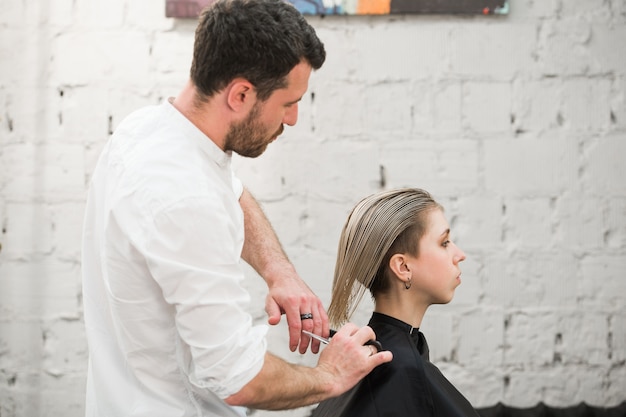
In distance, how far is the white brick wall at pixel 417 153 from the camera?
266 cm

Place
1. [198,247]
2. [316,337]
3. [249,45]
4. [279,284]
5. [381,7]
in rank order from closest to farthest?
[198,247]
[249,45]
[316,337]
[279,284]
[381,7]

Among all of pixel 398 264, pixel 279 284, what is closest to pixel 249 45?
pixel 279 284

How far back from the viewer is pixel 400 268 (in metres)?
1.80

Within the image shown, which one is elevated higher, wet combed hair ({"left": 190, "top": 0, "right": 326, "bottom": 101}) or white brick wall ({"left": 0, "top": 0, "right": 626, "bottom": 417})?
wet combed hair ({"left": 190, "top": 0, "right": 326, "bottom": 101})

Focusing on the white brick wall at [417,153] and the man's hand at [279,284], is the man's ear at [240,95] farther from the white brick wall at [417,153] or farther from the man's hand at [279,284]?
the white brick wall at [417,153]

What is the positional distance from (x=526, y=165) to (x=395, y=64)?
557 millimetres

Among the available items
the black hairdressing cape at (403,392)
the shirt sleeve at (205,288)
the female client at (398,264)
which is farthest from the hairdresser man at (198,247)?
the female client at (398,264)

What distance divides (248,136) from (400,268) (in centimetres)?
53

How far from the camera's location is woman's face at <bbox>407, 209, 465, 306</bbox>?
1.80m

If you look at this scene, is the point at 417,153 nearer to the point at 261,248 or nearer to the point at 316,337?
the point at 261,248

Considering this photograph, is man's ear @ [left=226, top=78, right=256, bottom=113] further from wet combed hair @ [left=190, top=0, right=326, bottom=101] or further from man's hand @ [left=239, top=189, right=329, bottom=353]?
man's hand @ [left=239, top=189, right=329, bottom=353]

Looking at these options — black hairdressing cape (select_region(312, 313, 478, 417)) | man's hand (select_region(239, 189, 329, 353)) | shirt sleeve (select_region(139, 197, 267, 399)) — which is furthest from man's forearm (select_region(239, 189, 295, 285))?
shirt sleeve (select_region(139, 197, 267, 399))

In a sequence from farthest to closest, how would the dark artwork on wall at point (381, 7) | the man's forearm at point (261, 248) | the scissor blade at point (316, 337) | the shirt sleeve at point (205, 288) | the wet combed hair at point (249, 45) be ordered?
the dark artwork on wall at point (381, 7) → the man's forearm at point (261, 248) → the scissor blade at point (316, 337) → the wet combed hair at point (249, 45) → the shirt sleeve at point (205, 288)

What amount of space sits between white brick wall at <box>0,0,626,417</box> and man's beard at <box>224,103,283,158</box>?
1161mm
